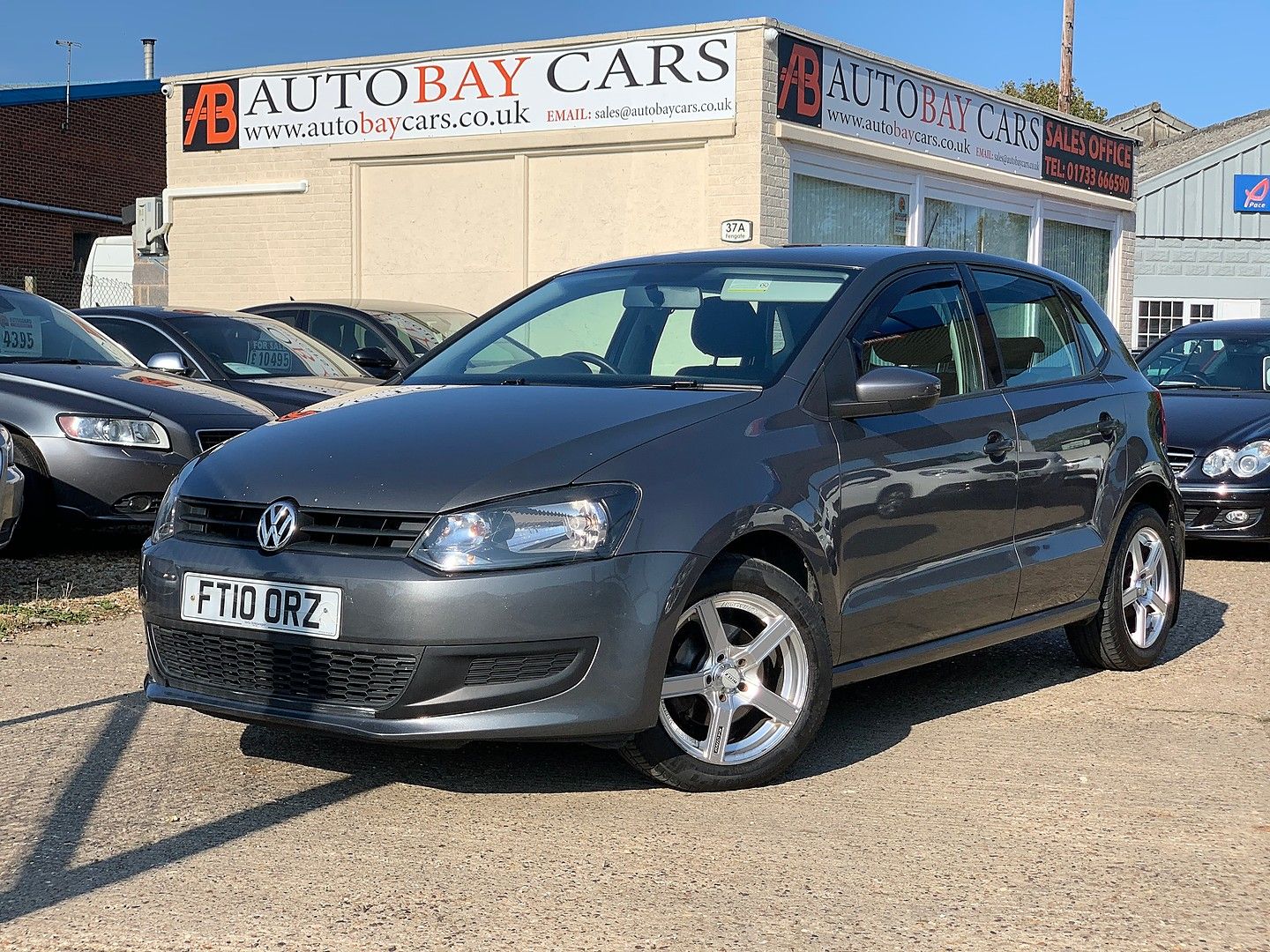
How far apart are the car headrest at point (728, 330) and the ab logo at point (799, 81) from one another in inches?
472

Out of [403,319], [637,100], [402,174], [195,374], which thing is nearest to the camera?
[195,374]

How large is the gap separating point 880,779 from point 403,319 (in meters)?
10.3

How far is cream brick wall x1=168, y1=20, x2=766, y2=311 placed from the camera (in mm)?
17031

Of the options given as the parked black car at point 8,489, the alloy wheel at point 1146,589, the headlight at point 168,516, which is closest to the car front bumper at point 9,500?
the parked black car at point 8,489

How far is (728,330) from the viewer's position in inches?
213

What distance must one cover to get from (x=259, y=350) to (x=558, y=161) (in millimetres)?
7609

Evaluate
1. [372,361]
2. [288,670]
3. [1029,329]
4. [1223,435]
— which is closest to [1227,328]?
[1223,435]

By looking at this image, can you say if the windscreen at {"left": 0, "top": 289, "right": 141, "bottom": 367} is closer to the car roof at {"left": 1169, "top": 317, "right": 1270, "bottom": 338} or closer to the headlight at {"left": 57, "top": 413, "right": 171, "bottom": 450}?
the headlight at {"left": 57, "top": 413, "right": 171, "bottom": 450}

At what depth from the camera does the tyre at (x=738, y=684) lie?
4.55 metres

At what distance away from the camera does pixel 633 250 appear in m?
17.8

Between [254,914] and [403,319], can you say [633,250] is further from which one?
[254,914]

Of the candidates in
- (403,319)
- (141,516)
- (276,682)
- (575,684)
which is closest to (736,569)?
(575,684)

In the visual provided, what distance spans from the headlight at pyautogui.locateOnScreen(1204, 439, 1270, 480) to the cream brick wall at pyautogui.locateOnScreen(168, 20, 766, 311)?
7.65m

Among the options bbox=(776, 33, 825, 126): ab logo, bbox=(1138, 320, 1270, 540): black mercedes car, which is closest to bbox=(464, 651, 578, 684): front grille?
bbox=(1138, 320, 1270, 540): black mercedes car
